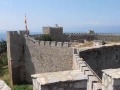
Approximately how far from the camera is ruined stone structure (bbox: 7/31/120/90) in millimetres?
4266

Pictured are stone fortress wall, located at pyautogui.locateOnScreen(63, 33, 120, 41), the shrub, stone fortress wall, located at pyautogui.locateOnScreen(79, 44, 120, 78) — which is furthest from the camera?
stone fortress wall, located at pyautogui.locateOnScreen(63, 33, 120, 41)

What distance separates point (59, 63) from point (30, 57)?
16.3ft

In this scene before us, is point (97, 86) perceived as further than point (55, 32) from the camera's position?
No

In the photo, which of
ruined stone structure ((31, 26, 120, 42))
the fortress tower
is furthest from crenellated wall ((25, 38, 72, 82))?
the fortress tower

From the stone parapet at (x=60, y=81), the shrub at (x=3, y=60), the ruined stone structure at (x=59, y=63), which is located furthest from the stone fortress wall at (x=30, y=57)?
the stone parapet at (x=60, y=81)

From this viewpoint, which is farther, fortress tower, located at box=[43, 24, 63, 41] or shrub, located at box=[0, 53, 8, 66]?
fortress tower, located at box=[43, 24, 63, 41]

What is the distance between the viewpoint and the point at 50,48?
19344 mm

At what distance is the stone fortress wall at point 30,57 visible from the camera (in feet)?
59.7

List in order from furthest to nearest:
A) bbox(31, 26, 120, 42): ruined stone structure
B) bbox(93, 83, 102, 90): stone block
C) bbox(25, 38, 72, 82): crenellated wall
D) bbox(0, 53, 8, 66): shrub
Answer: bbox(31, 26, 120, 42): ruined stone structure < bbox(0, 53, 8, 66): shrub < bbox(25, 38, 72, 82): crenellated wall < bbox(93, 83, 102, 90): stone block

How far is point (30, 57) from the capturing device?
22.4 metres

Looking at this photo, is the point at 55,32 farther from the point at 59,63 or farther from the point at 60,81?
the point at 60,81

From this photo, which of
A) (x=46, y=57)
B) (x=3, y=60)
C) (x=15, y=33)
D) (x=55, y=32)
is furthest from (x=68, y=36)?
(x=46, y=57)

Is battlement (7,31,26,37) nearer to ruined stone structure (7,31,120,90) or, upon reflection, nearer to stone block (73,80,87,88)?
ruined stone structure (7,31,120,90)

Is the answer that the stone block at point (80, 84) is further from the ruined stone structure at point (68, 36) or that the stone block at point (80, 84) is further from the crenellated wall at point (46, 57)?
the ruined stone structure at point (68, 36)
